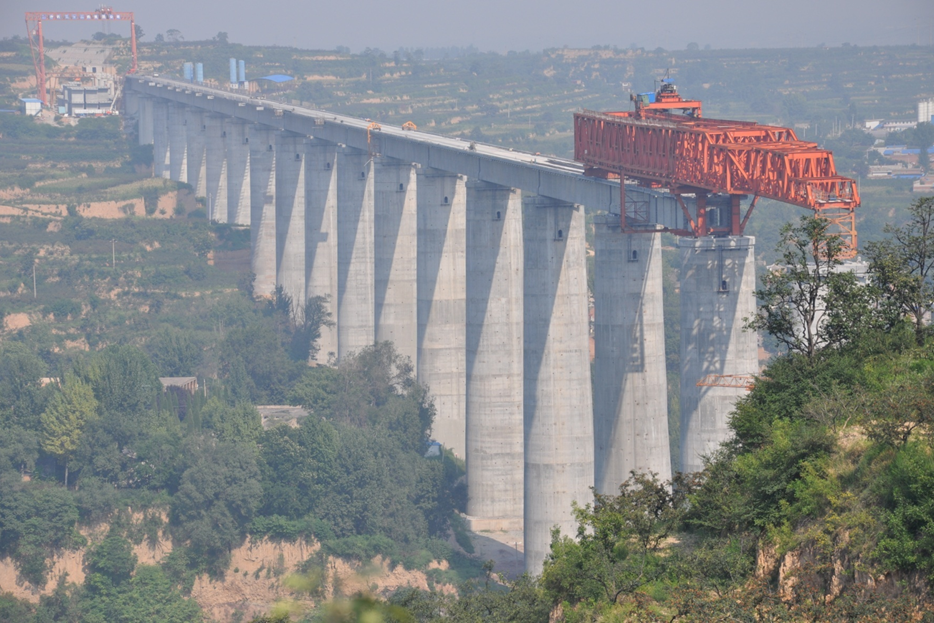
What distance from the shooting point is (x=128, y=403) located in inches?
→ 3964

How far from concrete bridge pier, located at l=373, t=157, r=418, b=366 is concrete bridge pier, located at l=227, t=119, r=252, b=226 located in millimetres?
60924

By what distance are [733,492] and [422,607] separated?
1316 cm

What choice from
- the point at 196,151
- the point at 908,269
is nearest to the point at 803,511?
the point at 908,269

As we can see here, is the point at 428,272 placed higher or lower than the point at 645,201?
lower

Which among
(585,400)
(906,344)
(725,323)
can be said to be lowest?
(585,400)

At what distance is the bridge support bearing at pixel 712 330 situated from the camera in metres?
66.1

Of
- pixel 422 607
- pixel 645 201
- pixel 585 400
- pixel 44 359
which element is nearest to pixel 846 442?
pixel 422 607

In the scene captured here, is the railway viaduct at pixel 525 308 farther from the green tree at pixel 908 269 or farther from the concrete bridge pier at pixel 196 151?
the concrete bridge pier at pixel 196 151

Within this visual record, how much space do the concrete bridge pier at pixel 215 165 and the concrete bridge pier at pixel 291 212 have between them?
35.5 metres

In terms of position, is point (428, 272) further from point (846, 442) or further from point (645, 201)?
point (846, 442)

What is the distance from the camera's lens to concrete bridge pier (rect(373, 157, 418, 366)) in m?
115

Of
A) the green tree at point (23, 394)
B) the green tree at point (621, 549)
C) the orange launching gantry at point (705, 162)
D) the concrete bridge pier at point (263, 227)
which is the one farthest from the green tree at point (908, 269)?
the concrete bridge pier at point (263, 227)

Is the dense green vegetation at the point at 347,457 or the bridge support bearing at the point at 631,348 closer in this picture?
the dense green vegetation at the point at 347,457

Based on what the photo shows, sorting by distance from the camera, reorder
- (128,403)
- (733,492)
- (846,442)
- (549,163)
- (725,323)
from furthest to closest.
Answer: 1. (128,403)
2. (549,163)
3. (725,323)
4. (733,492)
5. (846,442)
